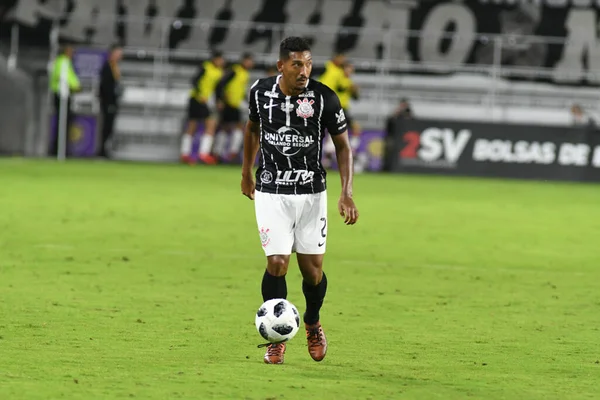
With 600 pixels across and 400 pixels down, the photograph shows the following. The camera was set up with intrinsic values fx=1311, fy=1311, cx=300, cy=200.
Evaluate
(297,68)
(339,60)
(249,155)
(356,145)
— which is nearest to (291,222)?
(249,155)

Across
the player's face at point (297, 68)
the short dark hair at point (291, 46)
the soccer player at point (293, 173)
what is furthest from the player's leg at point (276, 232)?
the short dark hair at point (291, 46)

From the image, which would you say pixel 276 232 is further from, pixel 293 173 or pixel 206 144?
pixel 206 144

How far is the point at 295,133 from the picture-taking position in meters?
7.96

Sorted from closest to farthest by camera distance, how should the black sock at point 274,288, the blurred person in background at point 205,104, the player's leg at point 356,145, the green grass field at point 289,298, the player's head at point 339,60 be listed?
the green grass field at point 289,298, the black sock at point 274,288, the player's head at point 339,60, the player's leg at point 356,145, the blurred person in background at point 205,104

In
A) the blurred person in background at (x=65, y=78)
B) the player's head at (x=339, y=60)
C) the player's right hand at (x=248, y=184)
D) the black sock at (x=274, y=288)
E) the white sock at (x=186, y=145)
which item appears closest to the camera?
the black sock at (x=274, y=288)

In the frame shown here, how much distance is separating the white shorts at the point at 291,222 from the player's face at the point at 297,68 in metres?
0.68

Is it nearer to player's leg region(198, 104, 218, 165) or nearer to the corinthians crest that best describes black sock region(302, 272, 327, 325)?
the corinthians crest

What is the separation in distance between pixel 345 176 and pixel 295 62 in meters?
0.80

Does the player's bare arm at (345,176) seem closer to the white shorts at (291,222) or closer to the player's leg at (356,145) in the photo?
the white shorts at (291,222)

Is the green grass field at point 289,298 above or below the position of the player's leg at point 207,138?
above

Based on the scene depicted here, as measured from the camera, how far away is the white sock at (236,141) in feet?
105

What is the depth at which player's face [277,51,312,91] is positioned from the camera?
25.6ft

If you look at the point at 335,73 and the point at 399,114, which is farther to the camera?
the point at 399,114

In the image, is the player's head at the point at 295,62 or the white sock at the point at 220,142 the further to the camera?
the white sock at the point at 220,142
